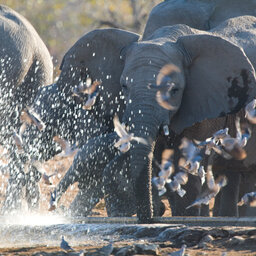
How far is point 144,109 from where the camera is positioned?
276 inches

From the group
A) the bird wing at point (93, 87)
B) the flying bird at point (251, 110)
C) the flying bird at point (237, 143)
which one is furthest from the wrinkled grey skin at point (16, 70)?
the flying bird at point (251, 110)

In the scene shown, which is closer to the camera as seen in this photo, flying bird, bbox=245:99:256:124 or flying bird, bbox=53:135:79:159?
flying bird, bbox=245:99:256:124

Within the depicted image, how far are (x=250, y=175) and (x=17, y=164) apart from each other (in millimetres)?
2317

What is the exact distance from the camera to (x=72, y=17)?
29188 millimetres

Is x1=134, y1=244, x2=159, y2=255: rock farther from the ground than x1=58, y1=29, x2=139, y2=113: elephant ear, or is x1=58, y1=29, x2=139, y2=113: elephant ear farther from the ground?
x1=58, y1=29, x2=139, y2=113: elephant ear

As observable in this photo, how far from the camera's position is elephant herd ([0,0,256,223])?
711cm

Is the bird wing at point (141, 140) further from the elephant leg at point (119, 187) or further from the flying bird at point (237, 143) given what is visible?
the elephant leg at point (119, 187)

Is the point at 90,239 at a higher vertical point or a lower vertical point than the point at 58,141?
lower

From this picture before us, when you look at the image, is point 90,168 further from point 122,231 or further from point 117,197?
A: point 122,231

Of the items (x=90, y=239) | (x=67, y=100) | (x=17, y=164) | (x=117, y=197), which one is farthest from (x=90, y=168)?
(x=90, y=239)

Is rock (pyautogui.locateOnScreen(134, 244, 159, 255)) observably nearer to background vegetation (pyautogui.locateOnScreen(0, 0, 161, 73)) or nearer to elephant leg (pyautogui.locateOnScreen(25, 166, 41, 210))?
elephant leg (pyautogui.locateOnScreen(25, 166, 41, 210))

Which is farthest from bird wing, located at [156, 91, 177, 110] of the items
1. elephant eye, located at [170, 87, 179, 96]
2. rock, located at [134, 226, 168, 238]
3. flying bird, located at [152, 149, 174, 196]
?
rock, located at [134, 226, 168, 238]

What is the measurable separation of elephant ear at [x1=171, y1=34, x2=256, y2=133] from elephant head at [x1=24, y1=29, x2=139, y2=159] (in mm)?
574

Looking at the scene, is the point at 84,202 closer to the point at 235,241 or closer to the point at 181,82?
the point at 181,82
